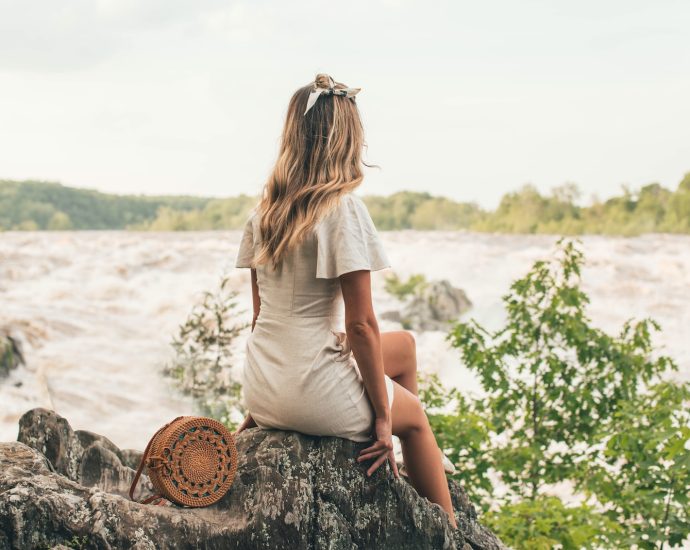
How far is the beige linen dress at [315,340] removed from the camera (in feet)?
8.12

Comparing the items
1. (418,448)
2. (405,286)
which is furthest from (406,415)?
(405,286)

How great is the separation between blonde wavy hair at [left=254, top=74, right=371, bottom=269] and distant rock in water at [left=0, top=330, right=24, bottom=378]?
6487 millimetres

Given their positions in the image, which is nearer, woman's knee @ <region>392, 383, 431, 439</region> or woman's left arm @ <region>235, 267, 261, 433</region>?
woman's knee @ <region>392, 383, 431, 439</region>

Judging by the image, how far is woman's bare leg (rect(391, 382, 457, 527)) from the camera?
269 centimetres

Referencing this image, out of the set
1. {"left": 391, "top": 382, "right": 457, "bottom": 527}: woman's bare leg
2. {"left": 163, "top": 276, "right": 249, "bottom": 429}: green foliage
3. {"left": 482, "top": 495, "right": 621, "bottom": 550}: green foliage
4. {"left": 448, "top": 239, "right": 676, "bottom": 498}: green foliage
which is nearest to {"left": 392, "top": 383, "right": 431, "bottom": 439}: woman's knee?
{"left": 391, "top": 382, "right": 457, "bottom": 527}: woman's bare leg

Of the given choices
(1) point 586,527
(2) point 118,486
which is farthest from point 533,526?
(2) point 118,486

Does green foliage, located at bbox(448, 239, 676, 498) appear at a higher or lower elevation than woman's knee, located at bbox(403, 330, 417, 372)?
lower

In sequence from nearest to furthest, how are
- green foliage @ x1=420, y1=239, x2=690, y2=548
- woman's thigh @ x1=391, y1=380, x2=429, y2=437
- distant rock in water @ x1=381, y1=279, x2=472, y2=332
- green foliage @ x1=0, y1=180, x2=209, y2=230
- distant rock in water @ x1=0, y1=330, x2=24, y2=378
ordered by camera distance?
1. woman's thigh @ x1=391, y1=380, x2=429, y2=437
2. green foliage @ x1=420, y1=239, x2=690, y2=548
3. distant rock in water @ x1=0, y1=330, x2=24, y2=378
4. distant rock in water @ x1=381, y1=279, x2=472, y2=332
5. green foliage @ x1=0, y1=180, x2=209, y2=230

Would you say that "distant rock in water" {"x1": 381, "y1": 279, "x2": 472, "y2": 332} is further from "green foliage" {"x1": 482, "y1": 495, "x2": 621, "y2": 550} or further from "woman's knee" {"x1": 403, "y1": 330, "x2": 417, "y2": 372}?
"woman's knee" {"x1": 403, "y1": 330, "x2": 417, "y2": 372}

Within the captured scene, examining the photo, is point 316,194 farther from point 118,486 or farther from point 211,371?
point 211,371

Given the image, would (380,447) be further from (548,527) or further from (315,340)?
(548,527)

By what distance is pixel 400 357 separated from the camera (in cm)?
287

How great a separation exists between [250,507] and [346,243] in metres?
0.84

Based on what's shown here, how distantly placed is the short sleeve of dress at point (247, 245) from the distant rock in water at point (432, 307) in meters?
8.41
